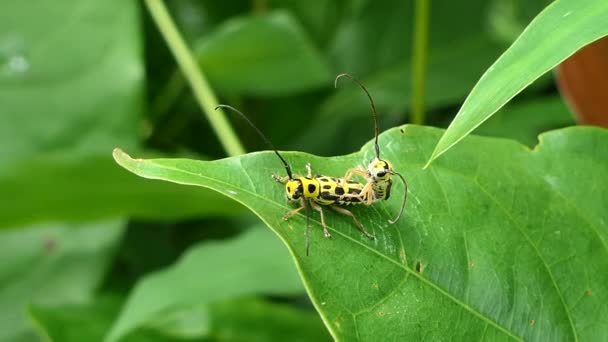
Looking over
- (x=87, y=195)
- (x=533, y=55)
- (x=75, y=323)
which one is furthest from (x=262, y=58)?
(x=533, y=55)

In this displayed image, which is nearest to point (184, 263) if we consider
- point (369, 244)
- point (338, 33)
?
point (369, 244)

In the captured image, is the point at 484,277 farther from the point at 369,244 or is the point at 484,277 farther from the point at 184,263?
the point at 184,263

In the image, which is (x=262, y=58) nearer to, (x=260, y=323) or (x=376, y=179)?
(x=260, y=323)

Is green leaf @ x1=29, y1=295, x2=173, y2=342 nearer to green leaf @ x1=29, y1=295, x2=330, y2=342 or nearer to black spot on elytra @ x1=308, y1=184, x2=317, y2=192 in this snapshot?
green leaf @ x1=29, y1=295, x2=330, y2=342

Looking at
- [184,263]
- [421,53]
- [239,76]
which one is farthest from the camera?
[239,76]

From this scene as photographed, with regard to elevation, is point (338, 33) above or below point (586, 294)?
above

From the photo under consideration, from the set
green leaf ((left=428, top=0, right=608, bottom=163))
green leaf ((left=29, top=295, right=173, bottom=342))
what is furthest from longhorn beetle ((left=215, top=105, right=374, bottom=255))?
green leaf ((left=29, top=295, right=173, bottom=342))

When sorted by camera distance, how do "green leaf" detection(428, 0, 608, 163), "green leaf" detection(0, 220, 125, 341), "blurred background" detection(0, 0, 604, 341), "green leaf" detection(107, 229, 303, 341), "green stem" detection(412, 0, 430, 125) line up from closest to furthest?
"green leaf" detection(428, 0, 608, 163)
"green leaf" detection(107, 229, 303, 341)
"blurred background" detection(0, 0, 604, 341)
"green stem" detection(412, 0, 430, 125)
"green leaf" detection(0, 220, 125, 341)
